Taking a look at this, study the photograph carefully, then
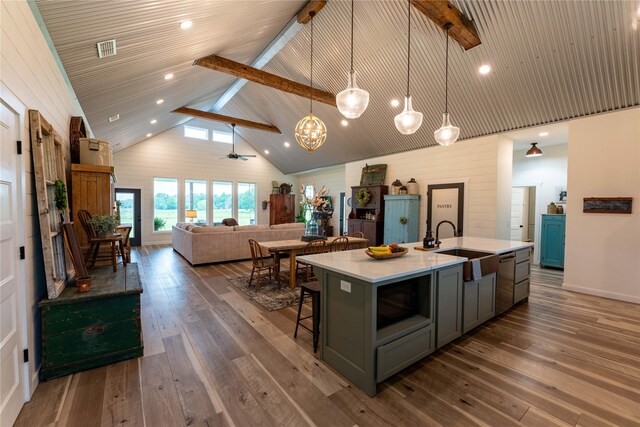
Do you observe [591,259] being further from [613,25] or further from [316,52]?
[316,52]

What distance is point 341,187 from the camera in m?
11.3

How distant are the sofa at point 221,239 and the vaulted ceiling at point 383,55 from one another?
3.00 metres

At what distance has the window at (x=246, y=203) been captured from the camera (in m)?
12.1

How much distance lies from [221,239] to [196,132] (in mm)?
6501

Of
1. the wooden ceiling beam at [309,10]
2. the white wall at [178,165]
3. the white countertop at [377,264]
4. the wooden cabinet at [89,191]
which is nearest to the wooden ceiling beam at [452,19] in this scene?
the wooden ceiling beam at [309,10]

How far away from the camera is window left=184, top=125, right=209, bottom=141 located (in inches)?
426

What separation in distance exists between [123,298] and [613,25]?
641cm

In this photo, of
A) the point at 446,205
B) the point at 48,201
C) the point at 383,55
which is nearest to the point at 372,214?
the point at 446,205

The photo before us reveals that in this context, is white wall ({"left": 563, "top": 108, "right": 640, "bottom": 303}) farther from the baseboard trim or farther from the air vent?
the air vent

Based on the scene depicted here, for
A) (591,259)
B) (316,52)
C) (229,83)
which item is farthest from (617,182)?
(229,83)

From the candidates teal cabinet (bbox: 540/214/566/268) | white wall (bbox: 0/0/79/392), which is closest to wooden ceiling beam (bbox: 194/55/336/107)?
white wall (bbox: 0/0/79/392)

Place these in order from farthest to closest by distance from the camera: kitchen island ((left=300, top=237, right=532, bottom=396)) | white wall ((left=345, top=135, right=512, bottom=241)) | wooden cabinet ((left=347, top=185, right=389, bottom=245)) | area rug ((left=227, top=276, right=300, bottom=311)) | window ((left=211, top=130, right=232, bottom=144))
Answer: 1. window ((left=211, top=130, right=232, bottom=144))
2. wooden cabinet ((left=347, top=185, right=389, bottom=245))
3. white wall ((left=345, top=135, right=512, bottom=241))
4. area rug ((left=227, top=276, right=300, bottom=311))
5. kitchen island ((left=300, top=237, right=532, bottom=396))

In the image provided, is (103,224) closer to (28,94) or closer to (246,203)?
(28,94)

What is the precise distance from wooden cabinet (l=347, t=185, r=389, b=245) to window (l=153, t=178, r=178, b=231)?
702 centimetres
